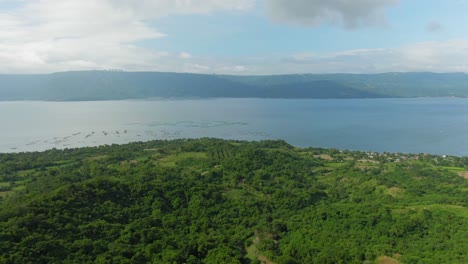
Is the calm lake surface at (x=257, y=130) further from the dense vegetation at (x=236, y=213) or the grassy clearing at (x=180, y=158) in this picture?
the grassy clearing at (x=180, y=158)

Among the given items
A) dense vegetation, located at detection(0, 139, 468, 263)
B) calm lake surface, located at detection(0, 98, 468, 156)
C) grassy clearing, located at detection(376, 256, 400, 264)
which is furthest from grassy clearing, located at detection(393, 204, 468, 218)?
calm lake surface, located at detection(0, 98, 468, 156)

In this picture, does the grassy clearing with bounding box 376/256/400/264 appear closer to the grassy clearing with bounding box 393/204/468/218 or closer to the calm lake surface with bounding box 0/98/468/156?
the grassy clearing with bounding box 393/204/468/218

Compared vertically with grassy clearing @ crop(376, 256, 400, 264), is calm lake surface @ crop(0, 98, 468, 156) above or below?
above

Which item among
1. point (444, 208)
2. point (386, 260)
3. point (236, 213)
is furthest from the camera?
point (236, 213)

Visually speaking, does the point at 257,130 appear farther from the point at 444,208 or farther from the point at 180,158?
the point at 444,208

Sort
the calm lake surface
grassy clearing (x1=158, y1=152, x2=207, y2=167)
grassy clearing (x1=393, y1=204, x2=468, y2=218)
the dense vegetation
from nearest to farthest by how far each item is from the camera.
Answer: the dense vegetation, grassy clearing (x1=393, y1=204, x2=468, y2=218), grassy clearing (x1=158, y1=152, x2=207, y2=167), the calm lake surface

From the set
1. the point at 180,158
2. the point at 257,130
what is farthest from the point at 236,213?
the point at 257,130

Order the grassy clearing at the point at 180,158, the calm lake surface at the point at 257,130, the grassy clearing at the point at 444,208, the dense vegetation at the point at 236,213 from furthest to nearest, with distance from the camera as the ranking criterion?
the calm lake surface at the point at 257,130
the grassy clearing at the point at 180,158
the grassy clearing at the point at 444,208
the dense vegetation at the point at 236,213

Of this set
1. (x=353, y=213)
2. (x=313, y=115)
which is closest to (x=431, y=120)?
(x=313, y=115)

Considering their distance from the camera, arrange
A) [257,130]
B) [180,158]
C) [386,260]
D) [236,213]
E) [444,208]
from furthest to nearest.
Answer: [257,130] < [180,158] < [236,213] < [444,208] < [386,260]

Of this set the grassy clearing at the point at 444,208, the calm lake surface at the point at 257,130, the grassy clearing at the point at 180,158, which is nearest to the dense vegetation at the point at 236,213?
the grassy clearing at the point at 444,208
